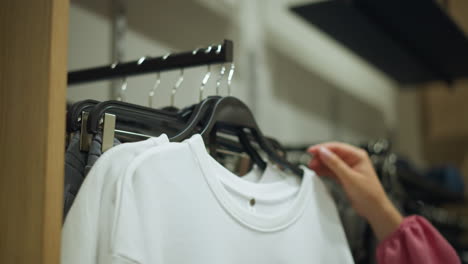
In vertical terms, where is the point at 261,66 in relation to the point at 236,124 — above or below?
above

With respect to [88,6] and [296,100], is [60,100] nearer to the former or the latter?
[88,6]

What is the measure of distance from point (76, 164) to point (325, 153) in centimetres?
39

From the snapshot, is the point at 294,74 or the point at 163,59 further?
the point at 294,74

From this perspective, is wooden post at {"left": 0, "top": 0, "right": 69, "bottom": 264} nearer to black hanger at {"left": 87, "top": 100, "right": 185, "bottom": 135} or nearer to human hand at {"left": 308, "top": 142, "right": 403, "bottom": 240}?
black hanger at {"left": 87, "top": 100, "right": 185, "bottom": 135}

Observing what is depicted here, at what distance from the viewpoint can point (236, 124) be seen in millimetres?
655

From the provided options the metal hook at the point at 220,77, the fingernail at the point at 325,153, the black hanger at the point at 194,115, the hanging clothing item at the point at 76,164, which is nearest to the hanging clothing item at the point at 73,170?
the hanging clothing item at the point at 76,164

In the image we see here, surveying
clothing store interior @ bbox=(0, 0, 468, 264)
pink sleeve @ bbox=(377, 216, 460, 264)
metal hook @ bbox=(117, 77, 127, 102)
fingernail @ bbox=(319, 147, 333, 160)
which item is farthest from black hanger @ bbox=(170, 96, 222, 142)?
pink sleeve @ bbox=(377, 216, 460, 264)

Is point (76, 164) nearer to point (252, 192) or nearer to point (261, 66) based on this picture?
point (252, 192)

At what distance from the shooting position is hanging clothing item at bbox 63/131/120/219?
1.65 ft

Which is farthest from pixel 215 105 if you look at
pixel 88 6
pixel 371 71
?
pixel 371 71

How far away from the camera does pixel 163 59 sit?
2.15 ft

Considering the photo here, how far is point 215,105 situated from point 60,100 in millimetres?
207

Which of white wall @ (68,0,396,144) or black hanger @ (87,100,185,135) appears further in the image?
A: white wall @ (68,0,396,144)

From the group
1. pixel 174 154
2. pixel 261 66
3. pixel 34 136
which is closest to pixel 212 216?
pixel 174 154
